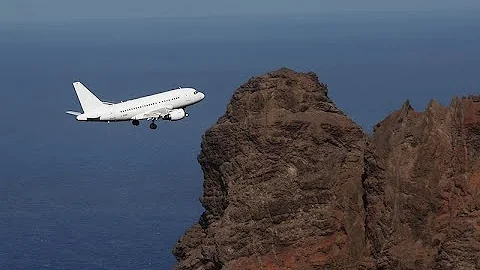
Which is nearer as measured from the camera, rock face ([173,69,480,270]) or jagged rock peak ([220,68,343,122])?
rock face ([173,69,480,270])

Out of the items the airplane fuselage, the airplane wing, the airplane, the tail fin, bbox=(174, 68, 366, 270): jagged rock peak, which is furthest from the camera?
the tail fin

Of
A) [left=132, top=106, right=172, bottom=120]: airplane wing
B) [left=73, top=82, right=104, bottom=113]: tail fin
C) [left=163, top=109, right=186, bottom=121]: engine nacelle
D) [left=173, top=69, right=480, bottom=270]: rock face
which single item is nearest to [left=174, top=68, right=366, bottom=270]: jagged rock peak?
[left=173, top=69, right=480, bottom=270]: rock face

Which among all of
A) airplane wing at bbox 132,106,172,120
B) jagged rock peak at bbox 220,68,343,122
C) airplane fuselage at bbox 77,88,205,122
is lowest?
jagged rock peak at bbox 220,68,343,122

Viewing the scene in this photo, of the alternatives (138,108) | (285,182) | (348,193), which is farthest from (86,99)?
(348,193)

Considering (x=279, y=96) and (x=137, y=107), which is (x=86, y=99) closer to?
(x=137, y=107)

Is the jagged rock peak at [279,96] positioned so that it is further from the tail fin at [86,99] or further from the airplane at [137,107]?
the tail fin at [86,99]

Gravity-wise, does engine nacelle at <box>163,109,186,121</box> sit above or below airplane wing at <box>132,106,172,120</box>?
below

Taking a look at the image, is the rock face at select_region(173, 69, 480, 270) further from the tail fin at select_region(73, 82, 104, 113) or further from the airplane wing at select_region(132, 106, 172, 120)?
the tail fin at select_region(73, 82, 104, 113)

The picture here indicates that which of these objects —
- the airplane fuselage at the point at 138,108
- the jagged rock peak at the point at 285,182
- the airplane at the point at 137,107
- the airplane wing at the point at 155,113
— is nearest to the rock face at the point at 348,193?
the jagged rock peak at the point at 285,182
